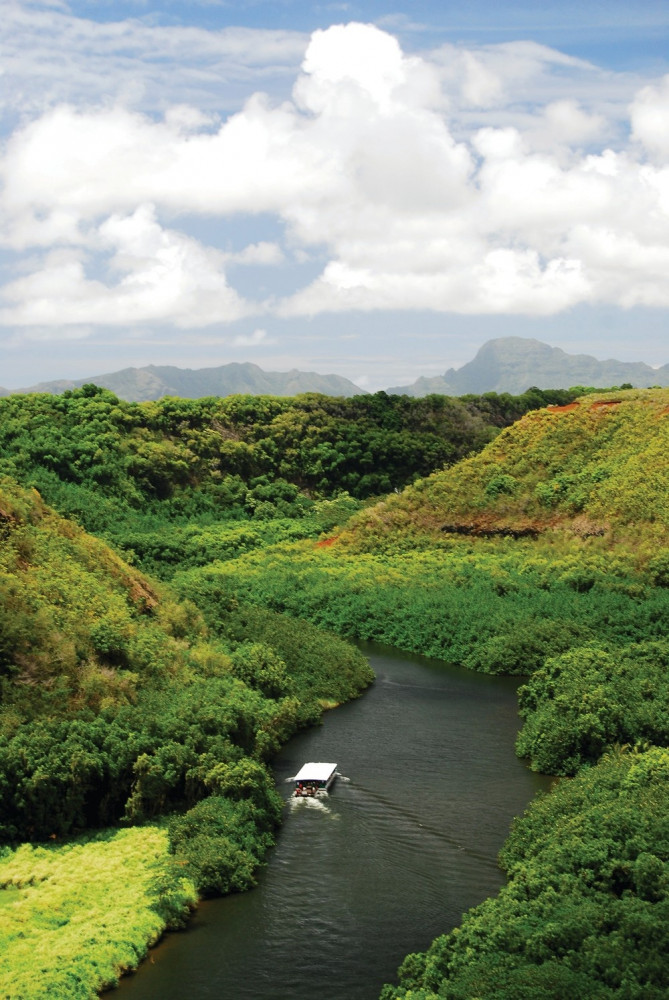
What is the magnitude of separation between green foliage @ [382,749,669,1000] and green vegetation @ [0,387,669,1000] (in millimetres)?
64

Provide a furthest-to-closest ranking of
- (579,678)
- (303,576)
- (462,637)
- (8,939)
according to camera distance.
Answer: (303,576), (462,637), (579,678), (8,939)

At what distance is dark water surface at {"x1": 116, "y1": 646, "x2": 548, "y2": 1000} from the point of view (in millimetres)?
22094

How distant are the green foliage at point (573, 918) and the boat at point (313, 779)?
723cm

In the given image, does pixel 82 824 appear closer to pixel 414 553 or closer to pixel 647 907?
pixel 647 907

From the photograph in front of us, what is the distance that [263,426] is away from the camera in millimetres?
97812

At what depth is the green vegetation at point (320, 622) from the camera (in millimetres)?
23109

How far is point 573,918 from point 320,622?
121 ft

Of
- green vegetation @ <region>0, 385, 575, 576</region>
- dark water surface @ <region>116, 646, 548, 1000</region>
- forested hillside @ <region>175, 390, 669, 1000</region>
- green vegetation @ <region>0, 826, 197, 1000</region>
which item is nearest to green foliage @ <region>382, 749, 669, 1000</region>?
forested hillside @ <region>175, 390, 669, 1000</region>

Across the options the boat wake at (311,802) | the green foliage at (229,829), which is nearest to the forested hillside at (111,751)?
the green foliage at (229,829)

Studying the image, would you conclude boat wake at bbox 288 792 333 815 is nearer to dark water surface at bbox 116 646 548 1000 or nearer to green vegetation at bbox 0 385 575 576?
dark water surface at bbox 116 646 548 1000

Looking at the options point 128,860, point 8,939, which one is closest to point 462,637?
point 128,860

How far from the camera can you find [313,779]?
106 feet

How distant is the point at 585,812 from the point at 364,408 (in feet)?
268

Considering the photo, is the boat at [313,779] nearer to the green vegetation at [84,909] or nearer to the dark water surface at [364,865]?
the dark water surface at [364,865]
